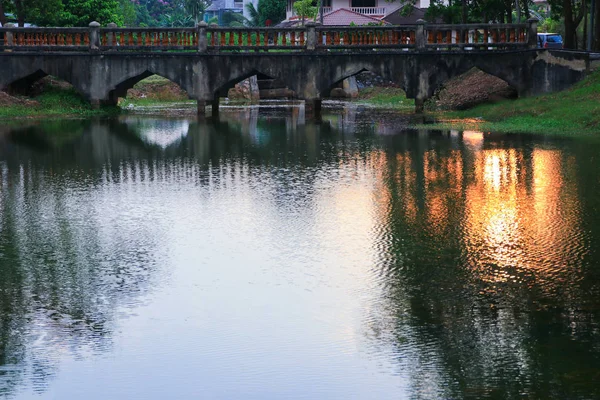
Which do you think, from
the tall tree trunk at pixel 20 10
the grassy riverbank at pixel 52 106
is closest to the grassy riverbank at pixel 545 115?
the grassy riverbank at pixel 52 106

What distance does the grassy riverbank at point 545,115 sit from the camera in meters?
30.9

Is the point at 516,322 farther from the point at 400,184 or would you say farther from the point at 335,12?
the point at 335,12

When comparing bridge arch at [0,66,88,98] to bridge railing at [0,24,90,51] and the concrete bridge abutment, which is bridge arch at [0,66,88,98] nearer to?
the concrete bridge abutment

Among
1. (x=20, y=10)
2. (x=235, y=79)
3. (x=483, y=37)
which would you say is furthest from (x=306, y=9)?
(x=483, y=37)

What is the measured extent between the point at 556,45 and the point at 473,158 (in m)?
29.7

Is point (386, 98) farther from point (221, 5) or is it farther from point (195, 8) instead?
point (221, 5)

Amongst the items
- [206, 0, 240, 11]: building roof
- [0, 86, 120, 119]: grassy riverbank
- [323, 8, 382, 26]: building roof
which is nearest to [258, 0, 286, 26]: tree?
[323, 8, 382, 26]: building roof

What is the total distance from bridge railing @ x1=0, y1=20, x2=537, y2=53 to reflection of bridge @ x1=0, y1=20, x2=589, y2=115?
0.13ft

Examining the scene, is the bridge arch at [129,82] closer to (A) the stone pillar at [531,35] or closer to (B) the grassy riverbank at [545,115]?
(B) the grassy riverbank at [545,115]

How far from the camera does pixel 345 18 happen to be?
77562 mm

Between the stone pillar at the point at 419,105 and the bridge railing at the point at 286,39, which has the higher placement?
the bridge railing at the point at 286,39

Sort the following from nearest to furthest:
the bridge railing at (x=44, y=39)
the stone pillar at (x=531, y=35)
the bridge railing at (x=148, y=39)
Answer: the stone pillar at (x=531, y=35) → the bridge railing at (x=148, y=39) → the bridge railing at (x=44, y=39)

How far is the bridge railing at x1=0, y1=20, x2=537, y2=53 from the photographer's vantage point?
40.4 metres

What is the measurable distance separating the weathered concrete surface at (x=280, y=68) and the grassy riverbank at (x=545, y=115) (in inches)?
70.9
